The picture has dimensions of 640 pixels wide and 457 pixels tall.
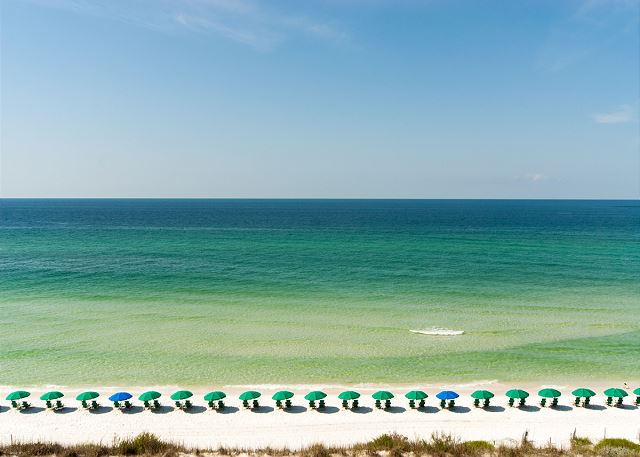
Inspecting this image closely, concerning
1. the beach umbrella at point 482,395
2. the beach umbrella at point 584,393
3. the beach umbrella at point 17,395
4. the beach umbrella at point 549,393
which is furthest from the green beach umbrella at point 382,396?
the beach umbrella at point 17,395

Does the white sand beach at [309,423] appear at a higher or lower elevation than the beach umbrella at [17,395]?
lower

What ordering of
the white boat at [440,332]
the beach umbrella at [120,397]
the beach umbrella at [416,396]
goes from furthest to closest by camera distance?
the white boat at [440,332]
the beach umbrella at [416,396]
the beach umbrella at [120,397]

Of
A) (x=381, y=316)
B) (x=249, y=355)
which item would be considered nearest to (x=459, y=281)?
(x=381, y=316)

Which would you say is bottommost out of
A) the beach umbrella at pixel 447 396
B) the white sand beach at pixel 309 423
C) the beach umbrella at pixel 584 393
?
the white sand beach at pixel 309 423

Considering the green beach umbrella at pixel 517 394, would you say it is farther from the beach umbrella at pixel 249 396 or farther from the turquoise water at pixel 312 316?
the beach umbrella at pixel 249 396

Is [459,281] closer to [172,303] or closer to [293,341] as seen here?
[293,341]

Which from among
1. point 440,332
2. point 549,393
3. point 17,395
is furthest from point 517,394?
point 17,395

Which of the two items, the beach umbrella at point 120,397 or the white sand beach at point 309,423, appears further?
the beach umbrella at point 120,397

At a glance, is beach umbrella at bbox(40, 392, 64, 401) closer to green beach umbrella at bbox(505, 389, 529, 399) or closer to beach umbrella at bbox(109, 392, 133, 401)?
beach umbrella at bbox(109, 392, 133, 401)
